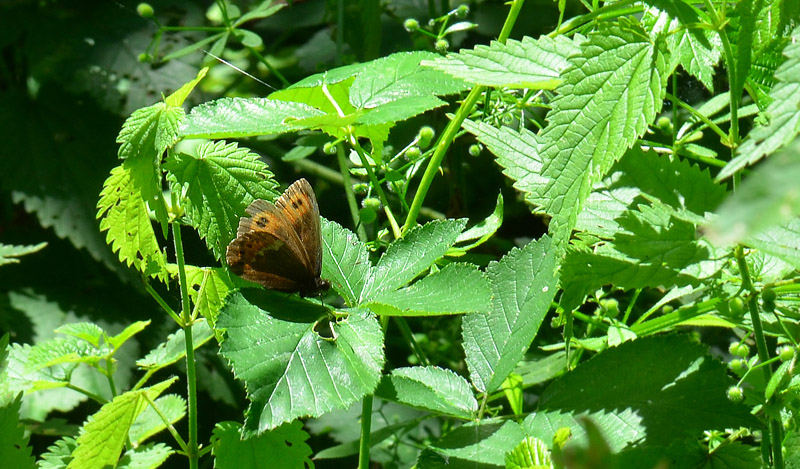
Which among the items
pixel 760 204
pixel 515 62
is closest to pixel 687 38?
pixel 515 62

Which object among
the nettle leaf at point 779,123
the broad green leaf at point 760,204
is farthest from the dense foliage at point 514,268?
the broad green leaf at point 760,204

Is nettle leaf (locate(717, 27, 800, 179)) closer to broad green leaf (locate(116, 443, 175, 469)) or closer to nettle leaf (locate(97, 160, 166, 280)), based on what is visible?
nettle leaf (locate(97, 160, 166, 280))

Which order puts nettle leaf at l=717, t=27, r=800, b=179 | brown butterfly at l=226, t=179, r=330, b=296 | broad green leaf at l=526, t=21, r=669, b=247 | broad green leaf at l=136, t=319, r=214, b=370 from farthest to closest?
broad green leaf at l=136, t=319, r=214, b=370, brown butterfly at l=226, t=179, r=330, b=296, broad green leaf at l=526, t=21, r=669, b=247, nettle leaf at l=717, t=27, r=800, b=179

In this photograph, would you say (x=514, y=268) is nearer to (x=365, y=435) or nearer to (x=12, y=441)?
(x=365, y=435)

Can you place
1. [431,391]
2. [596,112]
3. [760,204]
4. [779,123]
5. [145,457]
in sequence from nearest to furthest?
[760,204] < [779,123] < [596,112] < [431,391] < [145,457]

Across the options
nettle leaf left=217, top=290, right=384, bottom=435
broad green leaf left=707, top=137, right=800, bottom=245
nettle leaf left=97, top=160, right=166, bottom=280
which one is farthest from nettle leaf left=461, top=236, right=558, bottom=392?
broad green leaf left=707, top=137, right=800, bottom=245

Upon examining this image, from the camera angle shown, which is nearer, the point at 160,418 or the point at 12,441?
the point at 12,441
